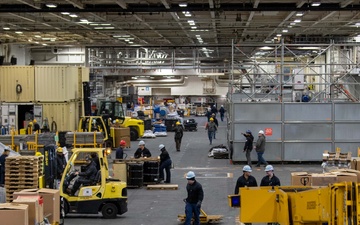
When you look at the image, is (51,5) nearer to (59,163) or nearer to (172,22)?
(59,163)

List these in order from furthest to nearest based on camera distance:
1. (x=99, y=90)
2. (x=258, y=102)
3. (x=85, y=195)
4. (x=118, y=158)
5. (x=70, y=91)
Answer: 1. (x=99, y=90)
2. (x=70, y=91)
3. (x=258, y=102)
4. (x=118, y=158)
5. (x=85, y=195)

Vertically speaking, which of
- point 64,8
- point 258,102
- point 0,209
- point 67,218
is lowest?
point 67,218

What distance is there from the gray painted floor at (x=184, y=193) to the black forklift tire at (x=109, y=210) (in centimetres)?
17

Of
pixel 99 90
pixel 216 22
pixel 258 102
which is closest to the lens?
pixel 258 102

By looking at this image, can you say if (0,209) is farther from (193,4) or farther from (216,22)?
(216,22)

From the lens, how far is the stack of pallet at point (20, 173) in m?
17.2

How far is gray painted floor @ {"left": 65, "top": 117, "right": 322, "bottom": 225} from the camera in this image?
16.8 m

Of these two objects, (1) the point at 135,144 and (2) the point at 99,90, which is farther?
(2) the point at 99,90

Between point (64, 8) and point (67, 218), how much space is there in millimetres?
10856

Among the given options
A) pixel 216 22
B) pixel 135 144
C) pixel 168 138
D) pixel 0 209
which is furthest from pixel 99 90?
pixel 0 209

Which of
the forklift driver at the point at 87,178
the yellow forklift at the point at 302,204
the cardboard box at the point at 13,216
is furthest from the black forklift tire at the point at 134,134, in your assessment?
the cardboard box at the point at 13,216

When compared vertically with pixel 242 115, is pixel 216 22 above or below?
above

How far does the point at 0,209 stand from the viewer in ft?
34.7

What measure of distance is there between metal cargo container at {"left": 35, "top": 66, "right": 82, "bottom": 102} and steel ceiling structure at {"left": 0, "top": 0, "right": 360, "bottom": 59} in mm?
2362
